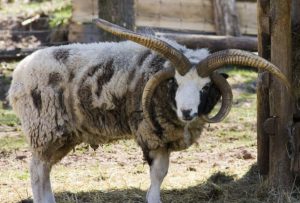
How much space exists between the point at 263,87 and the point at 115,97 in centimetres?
160

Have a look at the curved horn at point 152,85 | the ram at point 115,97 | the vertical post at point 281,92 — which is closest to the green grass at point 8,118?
the ram at point 115,97

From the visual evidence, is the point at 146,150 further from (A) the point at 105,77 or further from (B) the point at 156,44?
(B) the point at 156,44

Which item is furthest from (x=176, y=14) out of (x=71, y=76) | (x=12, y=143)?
(x=71, y=76)

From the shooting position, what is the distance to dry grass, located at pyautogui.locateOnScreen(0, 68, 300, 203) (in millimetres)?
7691

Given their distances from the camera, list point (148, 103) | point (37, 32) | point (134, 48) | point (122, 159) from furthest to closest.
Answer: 1. point (37, 32)
2. point (122, 159)
3. point (134, 48)
4. point (148, 103)

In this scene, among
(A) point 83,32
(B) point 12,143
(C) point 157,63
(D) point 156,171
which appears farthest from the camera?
(A) point 83,32

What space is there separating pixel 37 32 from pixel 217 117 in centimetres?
994

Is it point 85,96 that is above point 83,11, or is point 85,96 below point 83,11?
below

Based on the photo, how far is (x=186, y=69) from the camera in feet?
23.3

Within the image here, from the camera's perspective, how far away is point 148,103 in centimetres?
714

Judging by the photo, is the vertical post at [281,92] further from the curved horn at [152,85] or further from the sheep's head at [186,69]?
the curved horn at [152,85]

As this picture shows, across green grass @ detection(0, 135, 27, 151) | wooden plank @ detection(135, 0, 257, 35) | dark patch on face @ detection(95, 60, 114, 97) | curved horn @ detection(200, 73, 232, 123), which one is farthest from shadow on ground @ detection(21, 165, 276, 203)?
wooden plank @ detection(135, 0, 257, 35)

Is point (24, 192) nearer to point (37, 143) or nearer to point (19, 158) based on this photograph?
point (37, 143)

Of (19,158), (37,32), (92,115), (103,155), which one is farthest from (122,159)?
(37,32)
